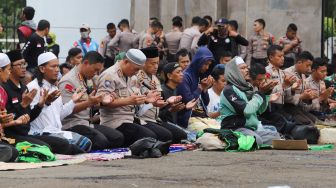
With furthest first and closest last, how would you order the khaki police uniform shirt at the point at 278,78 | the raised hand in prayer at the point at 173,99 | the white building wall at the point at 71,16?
the white building wall at the point at 71,16 → the khaki police uniform shirt at the point at 278,78 → the raised hand in prayer at the point at 173,99

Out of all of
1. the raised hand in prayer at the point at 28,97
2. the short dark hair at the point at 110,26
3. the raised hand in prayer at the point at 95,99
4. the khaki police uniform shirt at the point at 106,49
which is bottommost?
the khaki police uniform shirt at the point at 106,49

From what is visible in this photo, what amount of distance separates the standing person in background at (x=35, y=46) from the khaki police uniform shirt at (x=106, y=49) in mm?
6852

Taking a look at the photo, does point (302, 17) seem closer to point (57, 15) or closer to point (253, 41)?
point (253, 41)

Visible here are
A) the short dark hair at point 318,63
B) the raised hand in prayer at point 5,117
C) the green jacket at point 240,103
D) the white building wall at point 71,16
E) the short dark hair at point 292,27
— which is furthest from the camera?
the white building wall at point 71,16

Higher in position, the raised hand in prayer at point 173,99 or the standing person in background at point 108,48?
the raised hand in prayer at point 173,99

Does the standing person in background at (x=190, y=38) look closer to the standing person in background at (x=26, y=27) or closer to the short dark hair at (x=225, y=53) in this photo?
the short dark hair at (x=225, y=53)

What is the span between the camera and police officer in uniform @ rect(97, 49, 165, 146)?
14672 mm

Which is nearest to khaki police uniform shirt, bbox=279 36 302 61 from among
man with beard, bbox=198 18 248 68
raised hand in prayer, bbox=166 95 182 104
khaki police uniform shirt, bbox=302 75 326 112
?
man with beard, bbox=198 18 248 68

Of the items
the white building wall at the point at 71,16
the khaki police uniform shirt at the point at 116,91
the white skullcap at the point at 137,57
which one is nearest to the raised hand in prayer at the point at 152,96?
the khaki police uniform shirt at the point at 116,91

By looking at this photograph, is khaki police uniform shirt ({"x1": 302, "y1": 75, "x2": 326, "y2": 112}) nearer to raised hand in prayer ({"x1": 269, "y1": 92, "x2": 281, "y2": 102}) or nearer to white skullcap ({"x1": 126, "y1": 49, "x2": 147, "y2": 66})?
raised hand in prayer ({"x1": 269, "y1": 92, "x2": 281, "y2": 102})

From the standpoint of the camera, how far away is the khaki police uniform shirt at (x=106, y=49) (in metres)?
25.8

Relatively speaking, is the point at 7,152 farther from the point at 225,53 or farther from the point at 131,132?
the point at 225,53

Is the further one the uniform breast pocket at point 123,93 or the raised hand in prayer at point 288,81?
the raised hand in prayer at point 288,81

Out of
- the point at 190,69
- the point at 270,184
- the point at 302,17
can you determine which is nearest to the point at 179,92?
the point at 190,69
